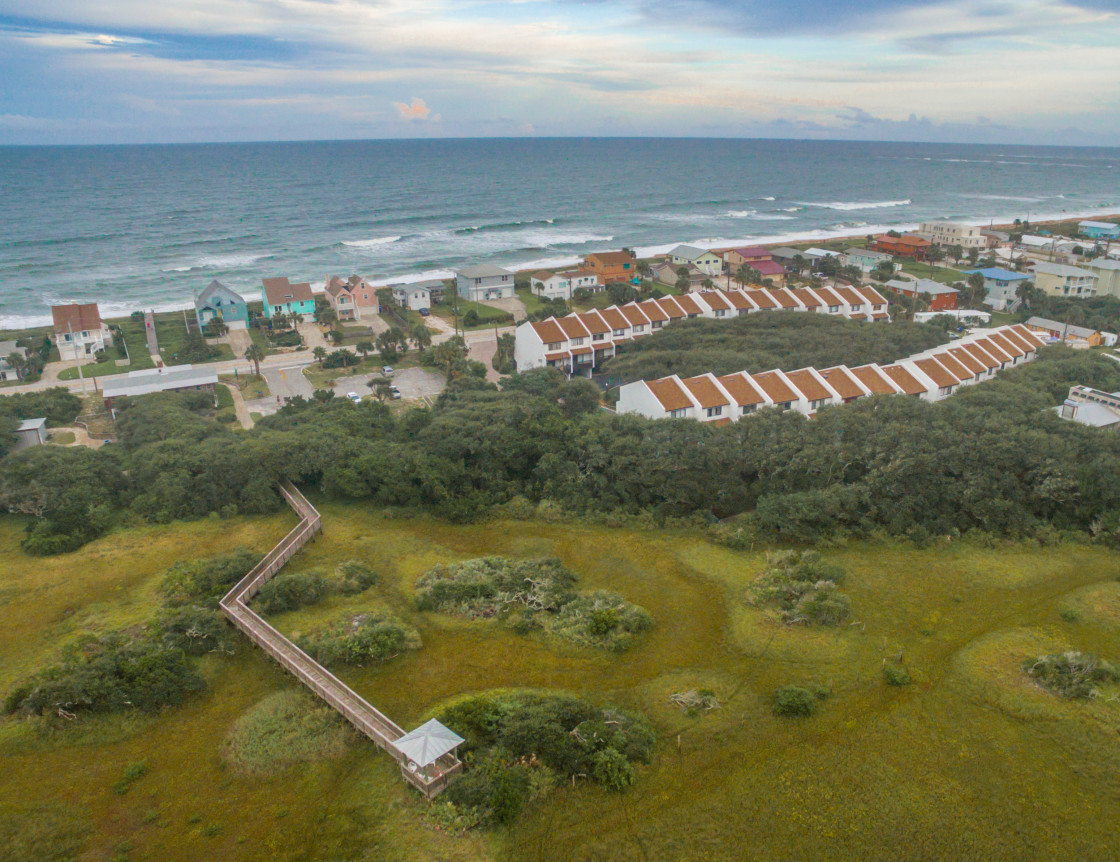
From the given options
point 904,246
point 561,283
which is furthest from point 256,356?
point 904,246

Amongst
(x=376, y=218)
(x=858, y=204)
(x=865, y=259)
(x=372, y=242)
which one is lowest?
(x=865, y=259)

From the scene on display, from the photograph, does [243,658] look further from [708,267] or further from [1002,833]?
[708,267]

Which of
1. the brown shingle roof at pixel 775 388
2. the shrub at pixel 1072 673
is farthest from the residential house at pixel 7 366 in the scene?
the shrub at pixel 1072 673

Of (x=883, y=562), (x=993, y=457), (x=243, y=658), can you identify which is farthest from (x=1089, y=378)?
(x=243, y=658)

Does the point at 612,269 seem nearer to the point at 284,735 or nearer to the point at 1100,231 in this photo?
the point at 284,735

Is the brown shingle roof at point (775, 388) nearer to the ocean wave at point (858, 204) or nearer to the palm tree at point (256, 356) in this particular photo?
the palm tree at point (256, 356)

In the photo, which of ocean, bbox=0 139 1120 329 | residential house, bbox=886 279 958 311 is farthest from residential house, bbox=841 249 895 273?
ocean, bbox=0 139 1120 329

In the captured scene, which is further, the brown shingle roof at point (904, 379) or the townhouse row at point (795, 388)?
the brown shingle roof at point (904, 379)
